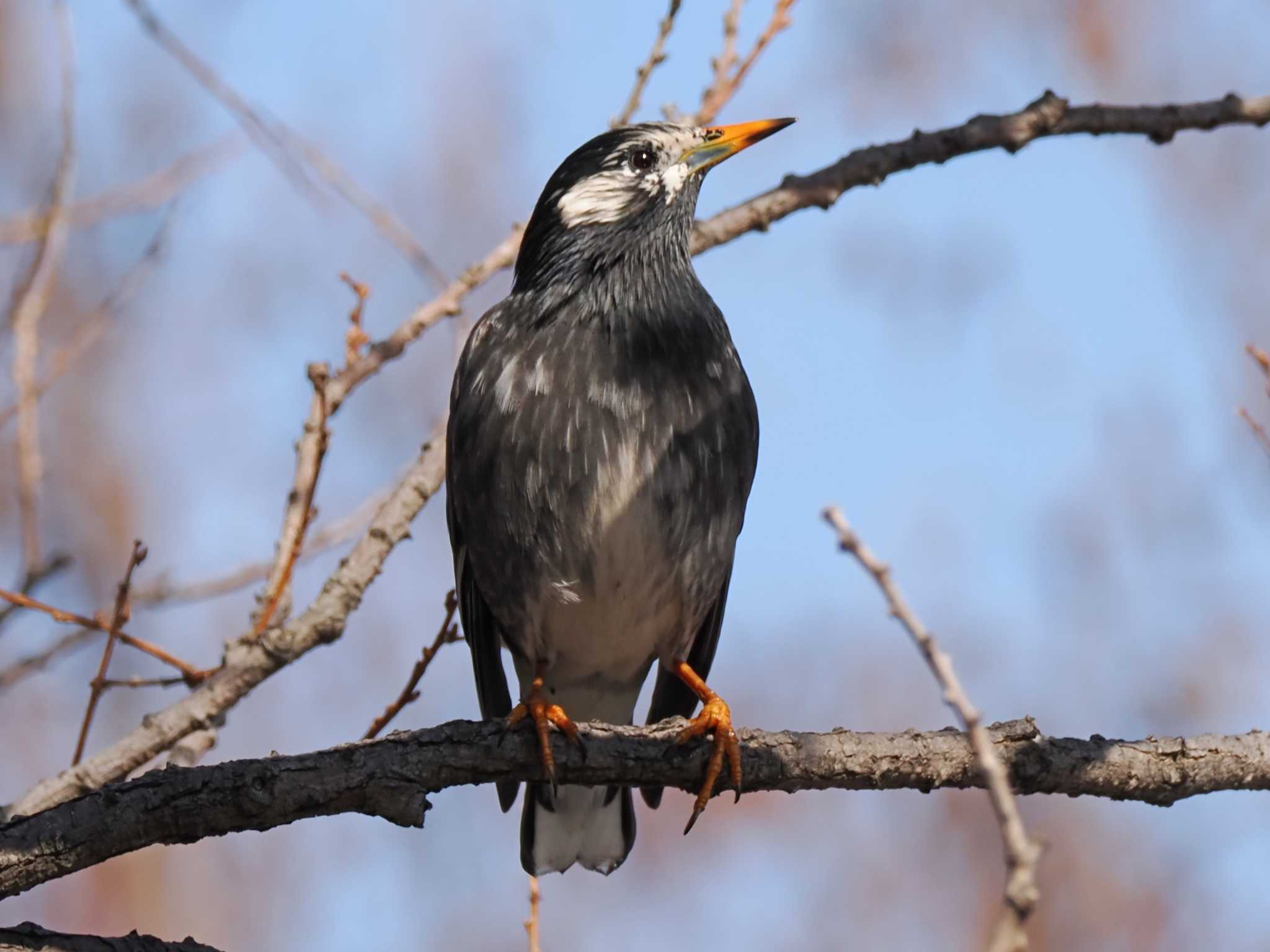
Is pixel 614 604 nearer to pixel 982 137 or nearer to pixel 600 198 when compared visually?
pixel 600 198

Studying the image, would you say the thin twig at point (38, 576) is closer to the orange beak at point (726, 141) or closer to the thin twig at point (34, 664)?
the thin twig at point (34, 664)

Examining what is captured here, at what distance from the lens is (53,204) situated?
13.1 ft

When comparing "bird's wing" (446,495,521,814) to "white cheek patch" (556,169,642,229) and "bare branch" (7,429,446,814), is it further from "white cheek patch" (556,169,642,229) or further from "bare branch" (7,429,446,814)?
"white cheek patch" (556,169,642,229)

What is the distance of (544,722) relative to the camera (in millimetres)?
3408

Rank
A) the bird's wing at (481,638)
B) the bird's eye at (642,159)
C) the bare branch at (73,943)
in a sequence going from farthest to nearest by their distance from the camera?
the bird's eye at (642,159)
the bird's wing at (481,638)
the bare branch at (73,943)

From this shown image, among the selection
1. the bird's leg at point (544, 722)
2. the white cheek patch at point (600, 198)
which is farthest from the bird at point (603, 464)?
the bird's leg at point (544, 722)

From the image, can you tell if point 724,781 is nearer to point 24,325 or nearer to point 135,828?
point 135,828

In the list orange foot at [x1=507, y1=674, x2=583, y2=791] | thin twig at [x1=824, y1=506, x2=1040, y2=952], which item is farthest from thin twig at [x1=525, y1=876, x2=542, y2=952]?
thin twig at [x1=824, y1=506, x2=1040, y2=952]

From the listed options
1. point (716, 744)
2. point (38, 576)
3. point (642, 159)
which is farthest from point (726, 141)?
point (38, 576)

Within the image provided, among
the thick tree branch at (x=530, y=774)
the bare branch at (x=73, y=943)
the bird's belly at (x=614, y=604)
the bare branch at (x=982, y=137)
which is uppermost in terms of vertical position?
the bare branch at (x=982, y=137)

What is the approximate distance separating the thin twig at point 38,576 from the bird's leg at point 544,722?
1.25 m

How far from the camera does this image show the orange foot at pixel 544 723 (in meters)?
3.34

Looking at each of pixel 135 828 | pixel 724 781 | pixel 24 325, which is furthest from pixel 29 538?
pixel 724 781

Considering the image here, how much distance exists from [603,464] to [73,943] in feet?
6.33
